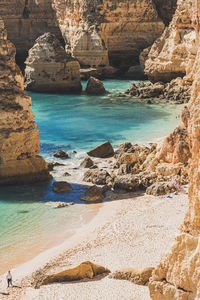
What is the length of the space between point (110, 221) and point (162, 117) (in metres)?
17.8

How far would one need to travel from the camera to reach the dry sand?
9.73 meters

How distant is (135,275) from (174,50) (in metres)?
30.9

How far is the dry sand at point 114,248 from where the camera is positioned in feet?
31.9

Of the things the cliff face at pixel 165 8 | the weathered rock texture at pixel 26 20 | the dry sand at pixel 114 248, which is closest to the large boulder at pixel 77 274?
the dry sand at pixel 114 248

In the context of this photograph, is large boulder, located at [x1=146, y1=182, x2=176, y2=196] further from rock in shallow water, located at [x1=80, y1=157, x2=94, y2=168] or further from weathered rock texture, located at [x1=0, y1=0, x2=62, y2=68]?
weathered rock texture, located at [x1=0, y1=0, x2=62, y2=68]

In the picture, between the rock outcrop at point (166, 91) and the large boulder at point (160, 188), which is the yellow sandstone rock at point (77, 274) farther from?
the rock outcrop at point (166, 91)

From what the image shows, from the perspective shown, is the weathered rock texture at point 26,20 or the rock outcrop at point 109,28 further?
the weathered rock texture at point 26,20

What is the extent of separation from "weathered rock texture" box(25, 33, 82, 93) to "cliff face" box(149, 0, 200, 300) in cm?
3438

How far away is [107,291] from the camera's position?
9617mm

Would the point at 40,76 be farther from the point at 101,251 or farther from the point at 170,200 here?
the point at 101,251

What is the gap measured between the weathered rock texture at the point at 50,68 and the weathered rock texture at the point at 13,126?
23181 millimetres

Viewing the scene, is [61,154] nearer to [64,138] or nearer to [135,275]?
[64,138]

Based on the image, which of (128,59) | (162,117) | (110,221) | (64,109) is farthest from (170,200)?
(128,59)

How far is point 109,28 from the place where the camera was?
160 feet
